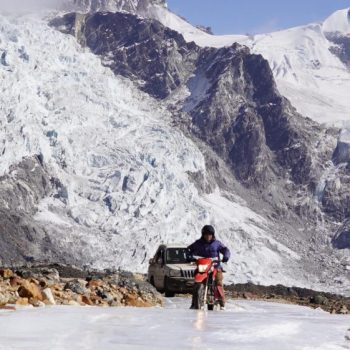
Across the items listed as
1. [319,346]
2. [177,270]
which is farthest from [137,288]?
[319,346]

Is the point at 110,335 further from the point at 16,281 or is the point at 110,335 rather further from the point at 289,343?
the point at 16,281

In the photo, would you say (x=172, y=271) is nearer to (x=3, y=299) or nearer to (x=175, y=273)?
(x=175, y=273)

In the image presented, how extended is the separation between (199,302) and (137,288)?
977 centimetres

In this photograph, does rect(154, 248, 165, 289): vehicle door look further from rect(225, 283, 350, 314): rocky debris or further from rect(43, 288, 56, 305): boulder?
rect(43, 288, 56, 305): boulder

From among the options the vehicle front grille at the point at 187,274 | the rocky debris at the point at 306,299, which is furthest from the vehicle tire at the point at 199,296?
the rocky debris at the point at 306,299

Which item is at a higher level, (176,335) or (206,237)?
(206,237)

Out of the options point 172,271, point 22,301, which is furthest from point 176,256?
point 22,301

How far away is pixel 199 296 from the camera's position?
16.5 m

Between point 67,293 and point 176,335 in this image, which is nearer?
point 176,335

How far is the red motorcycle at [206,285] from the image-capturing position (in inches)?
642

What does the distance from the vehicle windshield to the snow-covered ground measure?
17412mm

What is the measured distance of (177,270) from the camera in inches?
1115

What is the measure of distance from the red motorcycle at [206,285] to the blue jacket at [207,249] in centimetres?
11

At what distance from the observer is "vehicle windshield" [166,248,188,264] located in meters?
29.6
